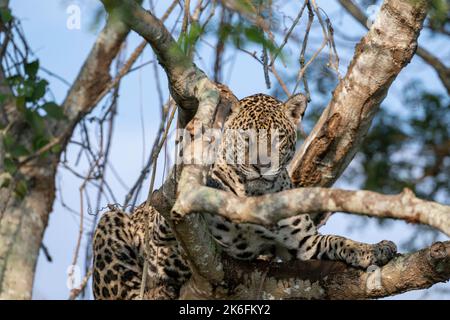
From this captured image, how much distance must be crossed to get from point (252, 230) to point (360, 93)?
1.33 meters

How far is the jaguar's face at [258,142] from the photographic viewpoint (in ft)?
24.0

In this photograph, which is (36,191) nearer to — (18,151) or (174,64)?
(18,151)

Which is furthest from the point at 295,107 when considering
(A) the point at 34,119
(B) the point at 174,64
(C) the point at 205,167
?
(A) the point at 34,119

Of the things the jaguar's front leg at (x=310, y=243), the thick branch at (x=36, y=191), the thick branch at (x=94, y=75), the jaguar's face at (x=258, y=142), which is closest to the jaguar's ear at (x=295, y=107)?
the jaguar's face at (x=258, y=142)

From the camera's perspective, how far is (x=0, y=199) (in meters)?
9.27

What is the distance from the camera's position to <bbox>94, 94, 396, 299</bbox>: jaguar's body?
729 cm

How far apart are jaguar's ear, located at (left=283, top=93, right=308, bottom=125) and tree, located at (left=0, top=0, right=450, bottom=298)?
0.16 metres

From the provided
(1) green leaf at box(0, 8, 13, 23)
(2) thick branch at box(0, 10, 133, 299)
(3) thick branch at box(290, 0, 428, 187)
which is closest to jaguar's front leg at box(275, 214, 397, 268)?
(3) thick branch at box(290, 0, 428, 187)

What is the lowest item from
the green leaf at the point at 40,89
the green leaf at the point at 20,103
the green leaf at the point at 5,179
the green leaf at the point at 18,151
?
the green leaf at the point at 5,179

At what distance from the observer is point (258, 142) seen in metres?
→ 7.34

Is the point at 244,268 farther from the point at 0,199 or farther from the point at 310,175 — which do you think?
the point at 0,199

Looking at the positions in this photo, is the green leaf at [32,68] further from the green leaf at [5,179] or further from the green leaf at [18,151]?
the green leaf at [5,179]

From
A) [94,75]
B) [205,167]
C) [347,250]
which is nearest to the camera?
[205,167]
